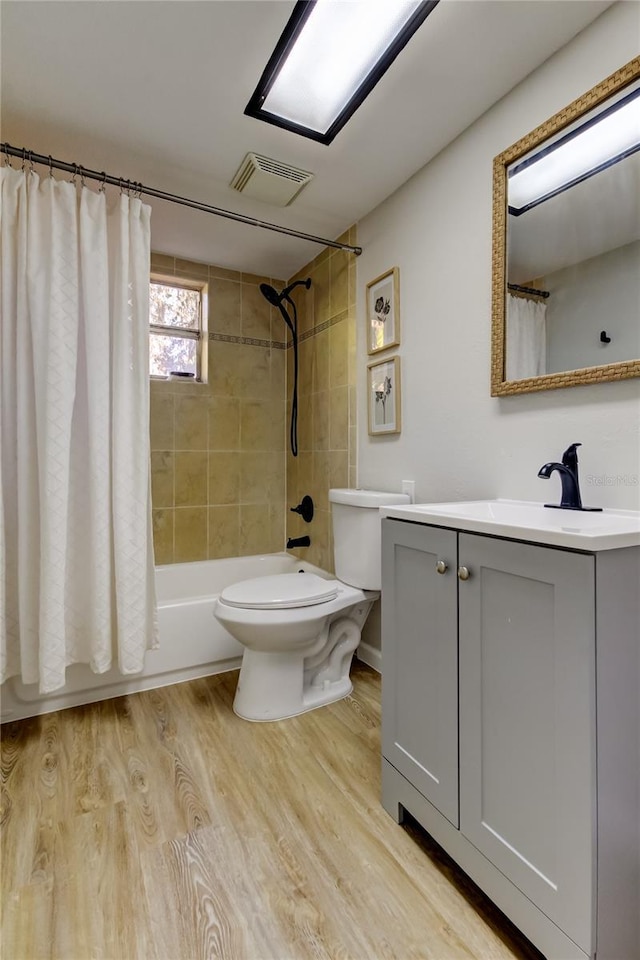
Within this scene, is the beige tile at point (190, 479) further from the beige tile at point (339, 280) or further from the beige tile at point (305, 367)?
the beige tile at point (339, 280)

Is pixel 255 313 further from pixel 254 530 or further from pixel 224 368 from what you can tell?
pixel 254 530

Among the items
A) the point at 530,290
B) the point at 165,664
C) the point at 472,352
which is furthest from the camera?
the point at 165,664

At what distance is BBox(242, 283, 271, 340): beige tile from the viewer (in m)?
2.87

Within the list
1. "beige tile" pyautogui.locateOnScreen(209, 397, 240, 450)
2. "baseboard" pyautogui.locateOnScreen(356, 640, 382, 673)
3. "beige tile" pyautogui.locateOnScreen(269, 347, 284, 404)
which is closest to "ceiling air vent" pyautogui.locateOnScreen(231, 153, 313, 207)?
"beige tile" pyautogui.locateOnScreen(269, 347, 284, 404)

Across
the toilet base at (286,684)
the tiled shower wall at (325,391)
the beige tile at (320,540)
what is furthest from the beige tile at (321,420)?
the toilet base at (286,684)

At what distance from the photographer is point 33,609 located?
169 centimetres

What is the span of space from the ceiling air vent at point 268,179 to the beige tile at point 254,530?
1.73 meters

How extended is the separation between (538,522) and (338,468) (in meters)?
1.38

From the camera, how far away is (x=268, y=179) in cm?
186

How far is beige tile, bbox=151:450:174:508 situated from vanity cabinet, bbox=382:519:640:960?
6.16 feet

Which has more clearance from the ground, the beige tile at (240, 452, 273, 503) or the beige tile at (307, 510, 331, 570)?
the beige tile at (240, 452, 273, 503)

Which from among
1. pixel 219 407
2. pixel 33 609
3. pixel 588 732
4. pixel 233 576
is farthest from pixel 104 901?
pixel 219 407

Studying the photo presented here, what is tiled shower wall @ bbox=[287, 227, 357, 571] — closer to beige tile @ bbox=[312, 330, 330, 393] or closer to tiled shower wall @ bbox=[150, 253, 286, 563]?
beige tile @ bbox=[312, 330, 330, 393]

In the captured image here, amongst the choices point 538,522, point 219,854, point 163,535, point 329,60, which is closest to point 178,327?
point 163,535
